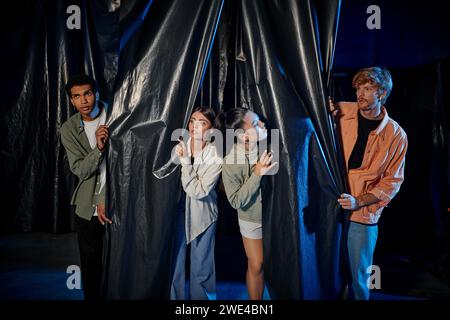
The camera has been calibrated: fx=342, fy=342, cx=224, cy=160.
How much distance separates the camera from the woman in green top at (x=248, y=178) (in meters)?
2.09

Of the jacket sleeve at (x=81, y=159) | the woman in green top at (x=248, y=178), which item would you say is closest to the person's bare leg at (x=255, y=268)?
the woman in green top at (x=248, y=178)

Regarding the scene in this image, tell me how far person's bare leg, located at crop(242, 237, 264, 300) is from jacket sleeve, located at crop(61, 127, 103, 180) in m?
1.09

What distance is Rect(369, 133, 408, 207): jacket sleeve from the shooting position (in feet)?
7.47

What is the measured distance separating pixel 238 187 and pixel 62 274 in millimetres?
1944

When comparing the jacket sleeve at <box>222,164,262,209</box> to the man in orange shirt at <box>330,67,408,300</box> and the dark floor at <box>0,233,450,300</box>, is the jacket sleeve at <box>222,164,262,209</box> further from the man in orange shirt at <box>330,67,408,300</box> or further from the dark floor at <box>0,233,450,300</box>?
the dark floor at <box>0,233,450,300</box>

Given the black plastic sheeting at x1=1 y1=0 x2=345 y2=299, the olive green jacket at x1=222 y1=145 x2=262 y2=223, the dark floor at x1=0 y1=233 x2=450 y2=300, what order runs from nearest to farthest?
the black plastic sheeting at x1=1 y1=0 x2=345 y2=299, the olive green jacket at x1=222 y1=145 x2=262 y2=223, the dark floor at x1=0 y1=233 x2=450 y2=300

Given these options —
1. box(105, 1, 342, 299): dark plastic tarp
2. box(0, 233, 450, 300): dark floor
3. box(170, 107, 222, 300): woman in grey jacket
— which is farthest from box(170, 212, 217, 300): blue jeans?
box(0, 233, 450, 300): dark floor

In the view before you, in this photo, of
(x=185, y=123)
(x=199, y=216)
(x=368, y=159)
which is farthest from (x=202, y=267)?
(x=368, y=159)

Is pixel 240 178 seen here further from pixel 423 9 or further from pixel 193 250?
pixel 423 9

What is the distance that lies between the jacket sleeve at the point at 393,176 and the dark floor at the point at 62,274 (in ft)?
3.09
